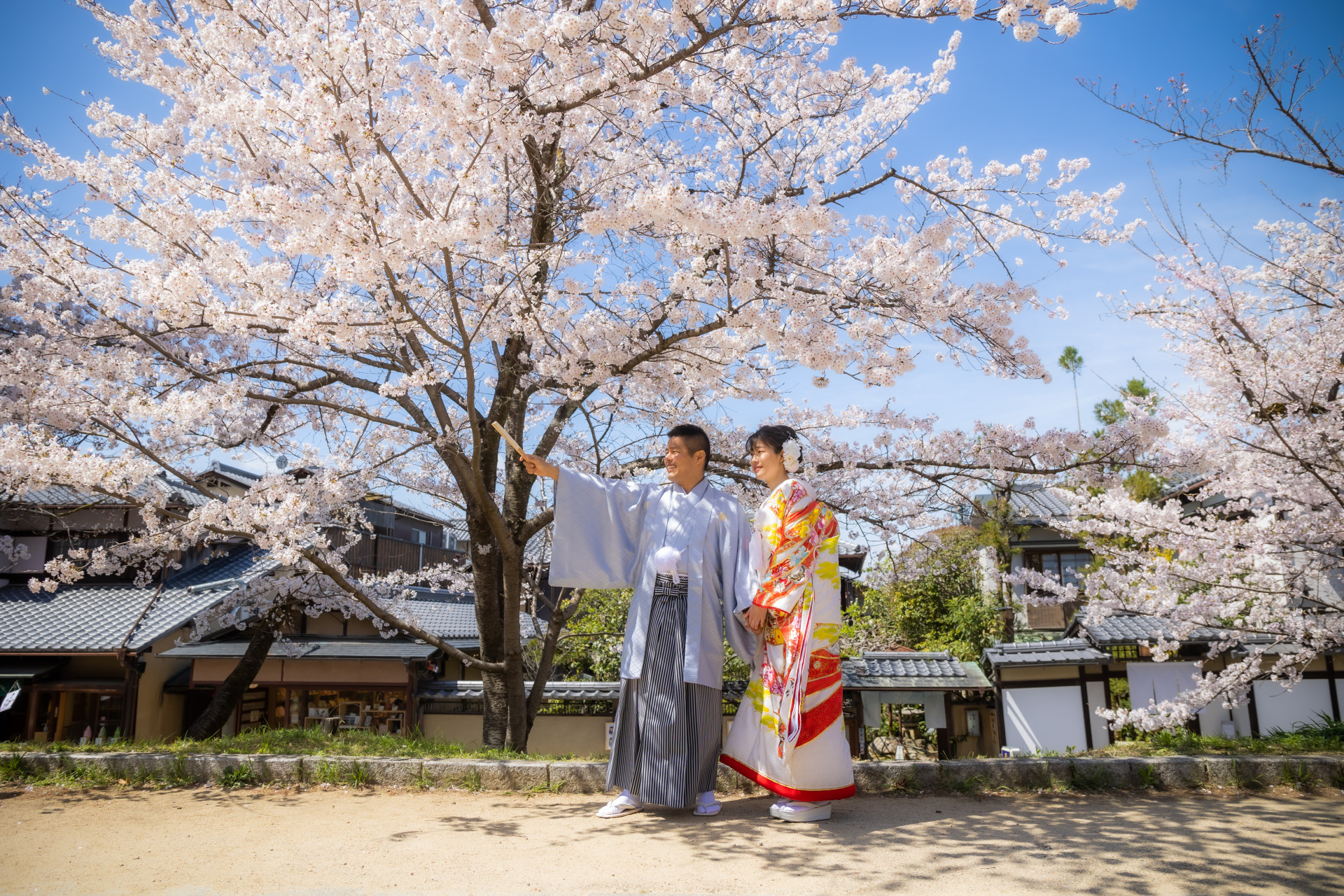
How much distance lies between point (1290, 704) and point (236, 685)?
13.7 metres

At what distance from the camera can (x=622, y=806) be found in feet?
11.1

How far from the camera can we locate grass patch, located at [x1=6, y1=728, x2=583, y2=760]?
432 centimetres

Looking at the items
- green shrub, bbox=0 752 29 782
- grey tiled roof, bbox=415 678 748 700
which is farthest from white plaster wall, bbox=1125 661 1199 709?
green shrub, bbox=0 752 29 782

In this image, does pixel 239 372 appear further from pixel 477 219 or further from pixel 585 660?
pixel 585 660

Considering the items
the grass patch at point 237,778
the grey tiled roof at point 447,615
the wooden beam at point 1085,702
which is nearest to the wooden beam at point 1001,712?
the wooden beam at point 1085,702

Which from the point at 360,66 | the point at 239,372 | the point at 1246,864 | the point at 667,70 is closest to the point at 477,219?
the point at 360,66

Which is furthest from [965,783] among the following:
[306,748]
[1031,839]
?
[306,748]

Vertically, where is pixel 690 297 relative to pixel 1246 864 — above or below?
above

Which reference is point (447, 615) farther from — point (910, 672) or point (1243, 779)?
point (1243, 779)

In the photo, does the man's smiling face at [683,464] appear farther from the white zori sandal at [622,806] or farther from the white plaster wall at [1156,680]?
the white plaster wall at [1156,680]

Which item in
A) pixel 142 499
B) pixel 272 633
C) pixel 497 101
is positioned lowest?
pixel 272 633

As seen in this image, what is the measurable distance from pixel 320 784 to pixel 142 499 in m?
2.21

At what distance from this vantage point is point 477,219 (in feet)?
12.6

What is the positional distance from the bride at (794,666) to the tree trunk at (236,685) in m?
8.54
